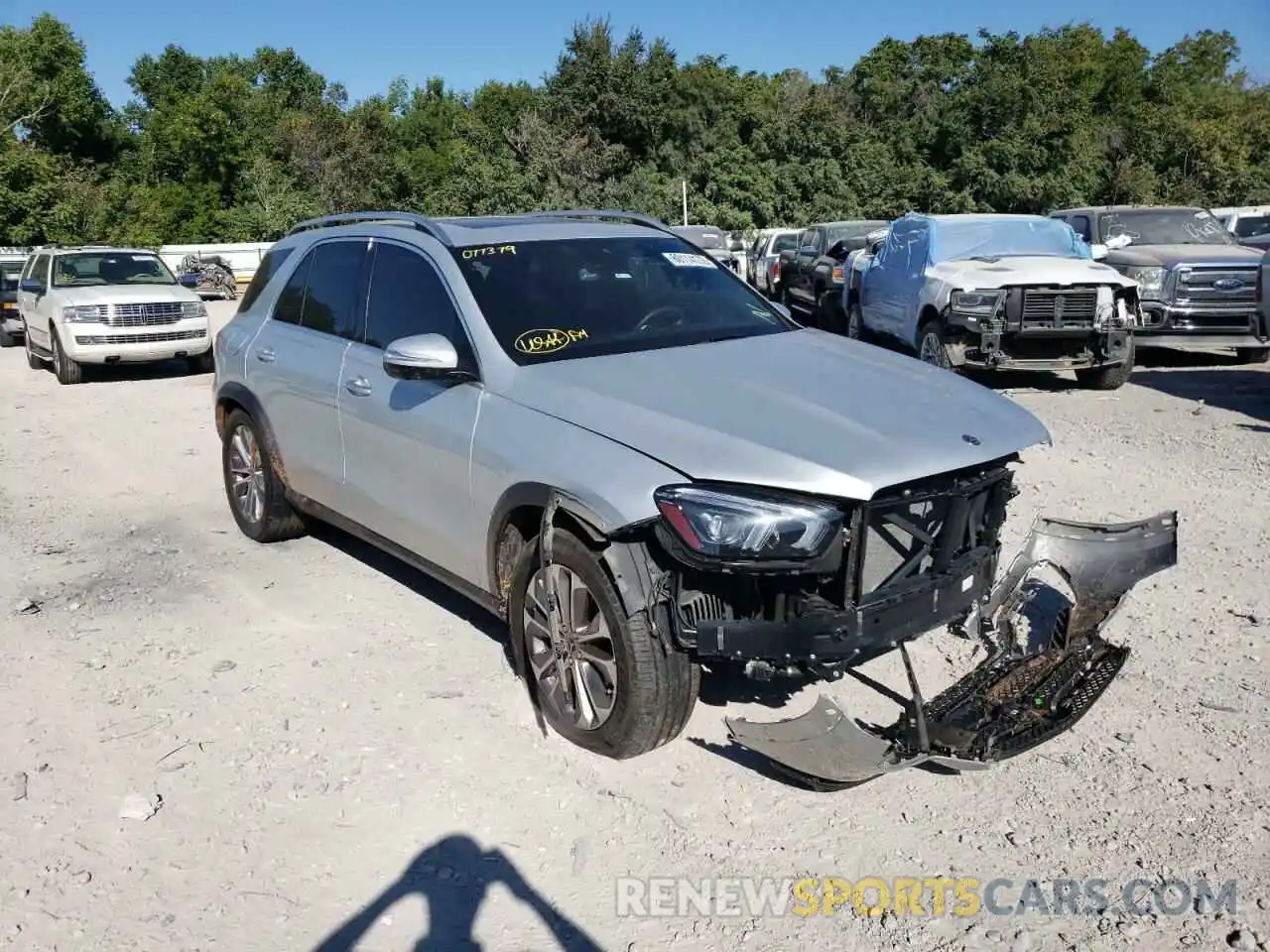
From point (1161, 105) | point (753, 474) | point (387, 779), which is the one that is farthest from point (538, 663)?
point (1161, 105)

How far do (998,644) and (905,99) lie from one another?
47.5 m

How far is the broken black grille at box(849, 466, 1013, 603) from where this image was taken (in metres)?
3.48

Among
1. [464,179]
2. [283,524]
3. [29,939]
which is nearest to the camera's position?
[29,939]

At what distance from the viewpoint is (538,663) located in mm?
4180

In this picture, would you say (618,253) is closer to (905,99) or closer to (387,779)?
(387,779)

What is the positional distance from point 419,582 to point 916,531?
3.10 metres

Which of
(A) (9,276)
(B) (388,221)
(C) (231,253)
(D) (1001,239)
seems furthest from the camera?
(C) (231,253)

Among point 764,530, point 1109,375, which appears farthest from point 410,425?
point 1109,375

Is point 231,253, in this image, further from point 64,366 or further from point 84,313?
point 84,313

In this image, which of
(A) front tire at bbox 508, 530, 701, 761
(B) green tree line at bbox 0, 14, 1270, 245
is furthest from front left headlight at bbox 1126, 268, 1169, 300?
(B) green tree line at bbox 0, 14, 1270, 245

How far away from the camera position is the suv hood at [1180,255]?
40.9 feet

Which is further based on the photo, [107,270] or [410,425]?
[107,270]

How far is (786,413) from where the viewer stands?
3.72 meters

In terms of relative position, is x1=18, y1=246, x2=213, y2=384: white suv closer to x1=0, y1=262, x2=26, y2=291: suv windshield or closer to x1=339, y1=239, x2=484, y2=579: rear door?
x1=0, y1=262, x2=26, y2=291: suv windshield
